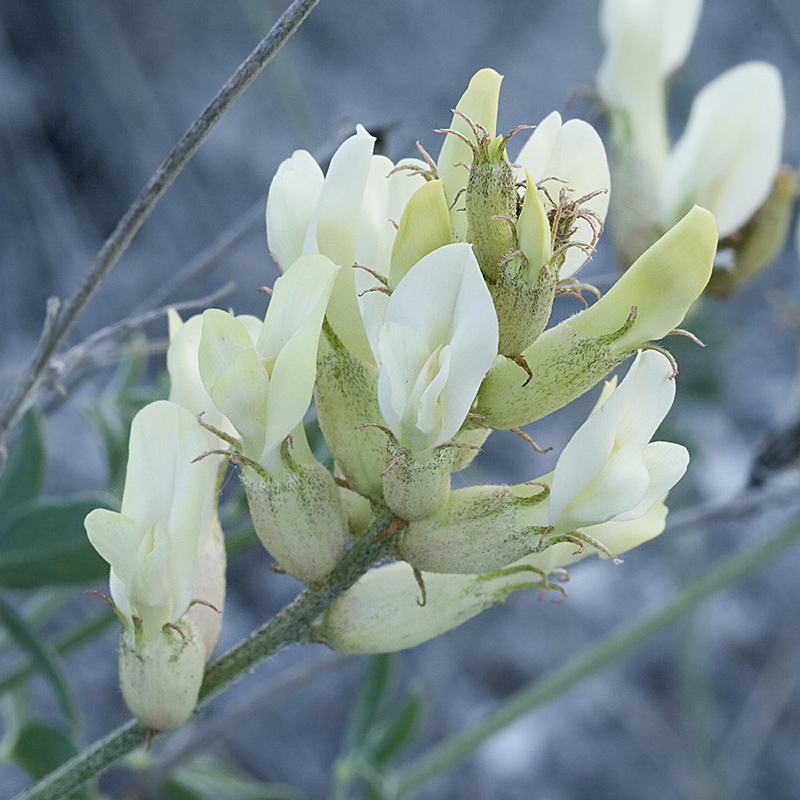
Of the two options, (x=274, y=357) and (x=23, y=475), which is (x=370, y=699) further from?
(x=274, y=357)

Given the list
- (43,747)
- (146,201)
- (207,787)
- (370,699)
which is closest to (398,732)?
(370,699)

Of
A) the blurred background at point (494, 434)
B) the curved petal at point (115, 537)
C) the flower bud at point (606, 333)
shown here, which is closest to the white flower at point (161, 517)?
the curved petal at point (115, 537)

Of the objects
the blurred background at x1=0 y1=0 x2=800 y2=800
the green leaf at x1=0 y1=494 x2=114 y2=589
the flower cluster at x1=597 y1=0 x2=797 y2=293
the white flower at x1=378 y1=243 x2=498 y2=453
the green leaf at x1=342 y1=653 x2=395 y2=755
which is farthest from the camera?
the blurred background at x1=0 y1=0 x2=800 y2=800

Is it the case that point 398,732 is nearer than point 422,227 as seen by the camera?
No

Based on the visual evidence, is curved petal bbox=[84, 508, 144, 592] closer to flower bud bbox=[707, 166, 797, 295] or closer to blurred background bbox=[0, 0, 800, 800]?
flower bud bbox=[707, 166, 797, 295]

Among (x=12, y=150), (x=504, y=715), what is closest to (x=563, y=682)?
(x=504, y=715)

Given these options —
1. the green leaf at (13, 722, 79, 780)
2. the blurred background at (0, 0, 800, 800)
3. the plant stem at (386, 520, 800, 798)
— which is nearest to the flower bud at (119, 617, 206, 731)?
the green leaf at (13, 722, 79, 780)
